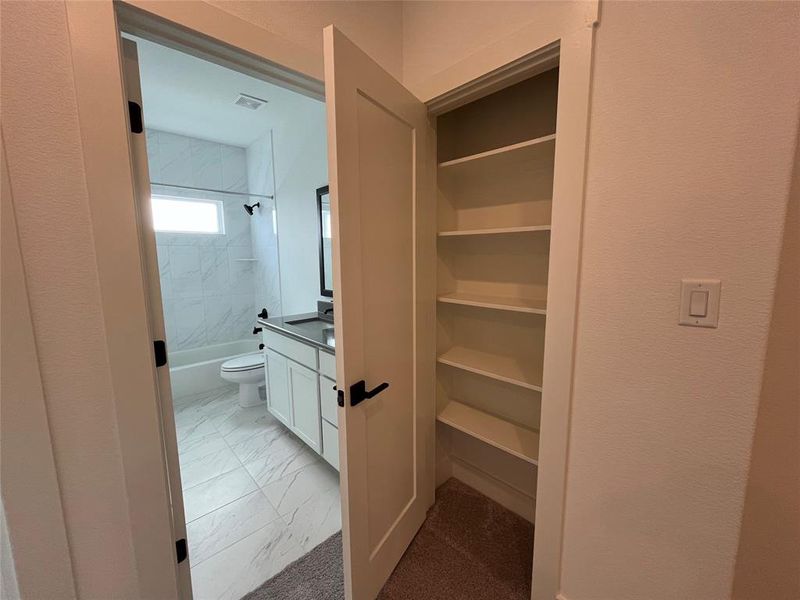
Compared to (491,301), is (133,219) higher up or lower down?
higher up

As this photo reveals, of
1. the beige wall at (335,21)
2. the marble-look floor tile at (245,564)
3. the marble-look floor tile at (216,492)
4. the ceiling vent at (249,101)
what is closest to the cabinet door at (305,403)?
the marble-look floor tile at (216,492)

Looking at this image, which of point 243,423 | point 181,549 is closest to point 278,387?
point 243,423

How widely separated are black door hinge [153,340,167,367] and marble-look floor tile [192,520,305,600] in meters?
1.06

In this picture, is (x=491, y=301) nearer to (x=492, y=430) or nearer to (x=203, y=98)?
(x=492, y=430)

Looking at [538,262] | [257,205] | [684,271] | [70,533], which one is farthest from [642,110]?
[257,205]

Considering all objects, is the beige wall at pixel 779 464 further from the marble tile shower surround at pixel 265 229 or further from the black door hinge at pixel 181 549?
the marble tile shower surround at pixel 265 229

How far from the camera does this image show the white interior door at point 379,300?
39.9 inches

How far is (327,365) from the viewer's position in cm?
187

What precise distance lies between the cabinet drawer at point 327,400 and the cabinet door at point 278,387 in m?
0.45

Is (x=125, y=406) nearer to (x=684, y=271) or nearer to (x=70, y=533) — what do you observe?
(x=70, y=533)

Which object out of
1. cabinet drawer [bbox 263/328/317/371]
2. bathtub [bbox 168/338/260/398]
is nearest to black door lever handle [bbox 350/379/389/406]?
cabinet drawer [bbox 263/328/317/371]

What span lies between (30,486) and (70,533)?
18 centimetres

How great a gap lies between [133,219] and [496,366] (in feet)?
5.07

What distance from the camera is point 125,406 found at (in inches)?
36.2
